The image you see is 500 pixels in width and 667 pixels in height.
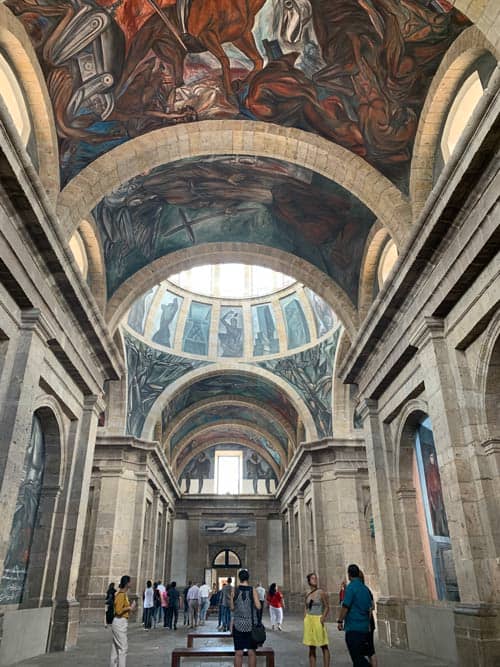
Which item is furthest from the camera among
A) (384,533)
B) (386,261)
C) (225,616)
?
(225,616)

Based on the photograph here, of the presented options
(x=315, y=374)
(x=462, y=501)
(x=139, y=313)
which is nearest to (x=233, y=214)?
(x=139, y=313)

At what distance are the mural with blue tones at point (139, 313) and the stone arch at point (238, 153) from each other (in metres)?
9.81

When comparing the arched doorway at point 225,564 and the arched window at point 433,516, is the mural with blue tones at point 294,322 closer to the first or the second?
the arched window at point 433,516

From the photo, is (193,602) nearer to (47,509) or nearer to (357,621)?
(47,509)

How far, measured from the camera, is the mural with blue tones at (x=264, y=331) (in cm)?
2230

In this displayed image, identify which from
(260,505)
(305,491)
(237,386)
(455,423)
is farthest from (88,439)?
(260,505)

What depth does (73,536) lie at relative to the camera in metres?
9.72

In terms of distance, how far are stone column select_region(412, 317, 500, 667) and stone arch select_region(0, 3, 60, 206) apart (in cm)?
663

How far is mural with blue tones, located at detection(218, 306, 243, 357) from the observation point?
22.8 meters

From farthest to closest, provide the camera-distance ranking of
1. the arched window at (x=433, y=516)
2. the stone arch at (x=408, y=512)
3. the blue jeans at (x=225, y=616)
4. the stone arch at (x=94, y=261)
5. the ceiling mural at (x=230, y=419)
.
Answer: the ceiling mural at (x=230, y=419) < the blue jeans at (x=225, y=616) < the stone arch at (x=94, y=261) < the stone arch at (x=408, y=512) < the arched window at (x=433, y=516)

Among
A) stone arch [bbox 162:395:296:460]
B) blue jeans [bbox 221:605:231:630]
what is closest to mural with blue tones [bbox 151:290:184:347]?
stone arch [bbox 162:395:296:460]

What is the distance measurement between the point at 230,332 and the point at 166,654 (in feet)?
50.5

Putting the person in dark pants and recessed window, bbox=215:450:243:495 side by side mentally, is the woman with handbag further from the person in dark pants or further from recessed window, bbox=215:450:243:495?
recessed window, bbox=215:450:243:495

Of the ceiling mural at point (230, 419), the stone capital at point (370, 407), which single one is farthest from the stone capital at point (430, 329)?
the ceiling mural at point (230, 419)
